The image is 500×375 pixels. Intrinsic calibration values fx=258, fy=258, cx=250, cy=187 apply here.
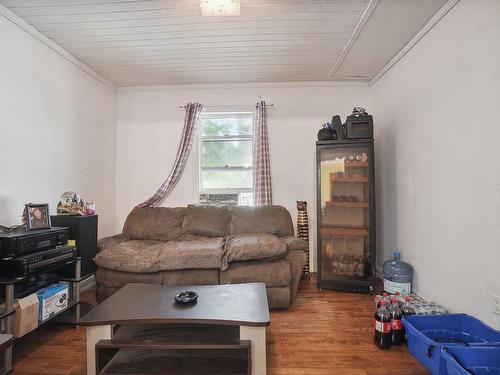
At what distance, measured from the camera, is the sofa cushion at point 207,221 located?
9.93 feet

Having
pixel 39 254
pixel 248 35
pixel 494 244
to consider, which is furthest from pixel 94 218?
pixel 494 244

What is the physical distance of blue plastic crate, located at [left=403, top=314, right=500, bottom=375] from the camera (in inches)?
60.7

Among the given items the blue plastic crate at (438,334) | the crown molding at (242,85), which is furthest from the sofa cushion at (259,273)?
the crown molding at (242,85)

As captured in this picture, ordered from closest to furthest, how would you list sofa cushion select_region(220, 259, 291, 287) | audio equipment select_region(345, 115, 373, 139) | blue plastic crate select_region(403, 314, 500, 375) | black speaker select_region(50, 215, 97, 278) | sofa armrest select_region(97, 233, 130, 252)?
1. blue plastic crate select_region(403, 314, 500, 375)
2. black speaker select_region(50, 215, 97, 278)
3. sofa cushion select_region(220, 259, 291, 287)
4. sofa armrest select_region(97, 233, 130, 252)
5. audio equipment select_region(345, 115, 373, 139)

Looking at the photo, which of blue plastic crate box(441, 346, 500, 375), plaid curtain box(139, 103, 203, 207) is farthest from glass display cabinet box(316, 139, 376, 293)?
plaid curtain box(139, 103, 203, 207)

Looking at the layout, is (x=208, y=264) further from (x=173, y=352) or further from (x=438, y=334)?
(x=438, y=334)

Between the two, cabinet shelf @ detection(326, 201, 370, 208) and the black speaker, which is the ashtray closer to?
the black speaker

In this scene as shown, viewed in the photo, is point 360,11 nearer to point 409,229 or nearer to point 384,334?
point 409,229

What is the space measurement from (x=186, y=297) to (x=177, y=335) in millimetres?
212

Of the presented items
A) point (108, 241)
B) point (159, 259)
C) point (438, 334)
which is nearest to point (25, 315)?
point (159, 259)

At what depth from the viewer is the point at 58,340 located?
6.32 feet

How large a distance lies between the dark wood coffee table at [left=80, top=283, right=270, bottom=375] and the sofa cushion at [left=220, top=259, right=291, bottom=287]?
64 centimetres

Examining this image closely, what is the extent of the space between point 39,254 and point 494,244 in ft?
9.86

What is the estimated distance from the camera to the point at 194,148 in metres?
3.53
